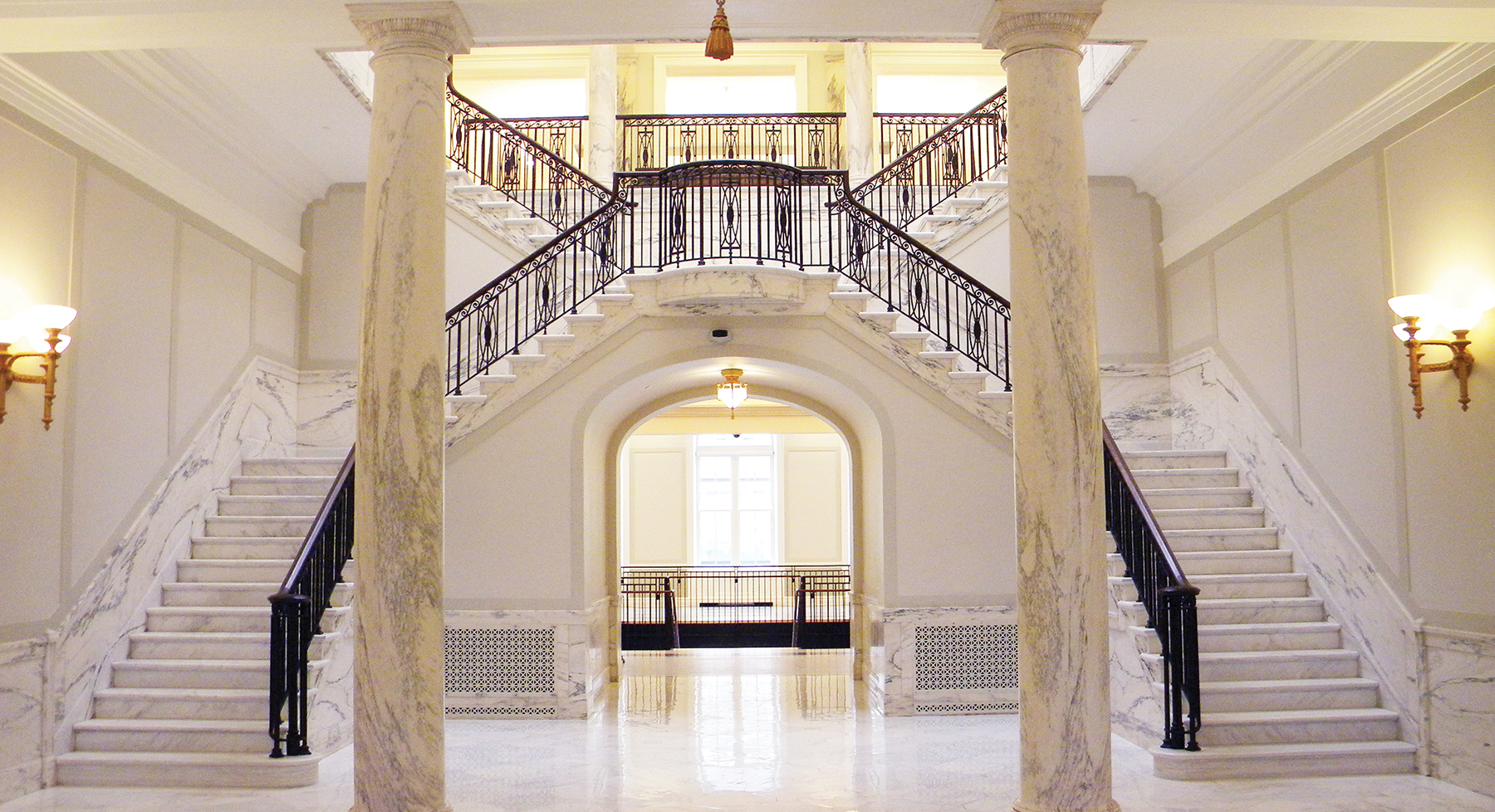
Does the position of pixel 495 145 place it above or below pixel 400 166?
above

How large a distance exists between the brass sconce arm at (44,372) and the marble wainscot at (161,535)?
1374 mm

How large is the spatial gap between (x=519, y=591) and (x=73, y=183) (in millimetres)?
4383

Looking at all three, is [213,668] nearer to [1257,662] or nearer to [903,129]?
[1257,662]

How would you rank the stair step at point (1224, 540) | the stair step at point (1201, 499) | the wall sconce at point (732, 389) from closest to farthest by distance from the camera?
the stair step at point (1224, 540), the stair step at point (1201, 499), the wall sconce at point (732, 389)

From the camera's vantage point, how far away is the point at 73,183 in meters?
7.26

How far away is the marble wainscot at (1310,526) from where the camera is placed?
7.13 m

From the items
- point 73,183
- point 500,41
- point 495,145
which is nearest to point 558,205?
point 495,145

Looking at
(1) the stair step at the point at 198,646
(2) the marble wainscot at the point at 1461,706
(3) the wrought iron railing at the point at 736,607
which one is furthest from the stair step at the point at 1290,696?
(3) the wrought iron railing at the point at 736,607

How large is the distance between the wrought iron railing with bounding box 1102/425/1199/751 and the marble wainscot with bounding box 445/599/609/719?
4.42 m

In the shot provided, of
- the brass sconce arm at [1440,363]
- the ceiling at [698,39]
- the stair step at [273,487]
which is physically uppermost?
the ceiling at [698,39]

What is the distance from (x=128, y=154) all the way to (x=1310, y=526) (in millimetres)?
8807

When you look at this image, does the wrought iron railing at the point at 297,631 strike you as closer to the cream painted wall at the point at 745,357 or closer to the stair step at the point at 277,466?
the cream painted wall at the point at 745,357

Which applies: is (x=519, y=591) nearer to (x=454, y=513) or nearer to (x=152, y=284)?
(x=454, y=513)

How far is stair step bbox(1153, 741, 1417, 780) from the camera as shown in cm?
691
